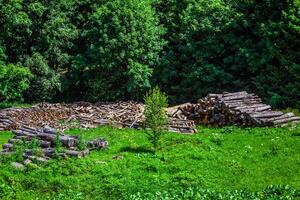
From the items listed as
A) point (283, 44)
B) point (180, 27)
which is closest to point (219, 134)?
point (283, 44)

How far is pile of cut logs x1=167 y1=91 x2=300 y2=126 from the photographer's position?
27306 mm

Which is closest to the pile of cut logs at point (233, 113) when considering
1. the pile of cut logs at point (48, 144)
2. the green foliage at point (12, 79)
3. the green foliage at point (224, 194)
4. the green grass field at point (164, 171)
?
the green grass field at point (164, 171)

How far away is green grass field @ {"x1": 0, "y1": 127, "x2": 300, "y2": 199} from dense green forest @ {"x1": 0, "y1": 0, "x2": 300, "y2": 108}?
1120 centimetres

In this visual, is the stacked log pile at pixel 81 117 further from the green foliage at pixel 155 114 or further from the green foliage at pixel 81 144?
the green foliage at pixel 81 144

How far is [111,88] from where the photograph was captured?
3759cm

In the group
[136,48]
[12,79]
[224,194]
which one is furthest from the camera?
[136,48]

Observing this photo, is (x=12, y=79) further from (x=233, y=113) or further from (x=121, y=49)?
(x=233, y=113)

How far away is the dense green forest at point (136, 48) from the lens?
34.4 meters

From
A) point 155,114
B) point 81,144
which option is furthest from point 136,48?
point 81,144

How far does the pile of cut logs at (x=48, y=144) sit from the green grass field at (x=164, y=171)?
18.5 inches

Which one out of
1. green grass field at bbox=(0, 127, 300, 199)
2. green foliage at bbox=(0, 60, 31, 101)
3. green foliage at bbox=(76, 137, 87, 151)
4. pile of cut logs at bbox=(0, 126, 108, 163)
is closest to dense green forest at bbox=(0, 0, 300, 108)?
green foliage at bbox=(0, 60, 31, 101)

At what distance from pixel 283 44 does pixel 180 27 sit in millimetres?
8525

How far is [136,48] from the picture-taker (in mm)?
36188

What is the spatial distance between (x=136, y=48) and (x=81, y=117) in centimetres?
803
